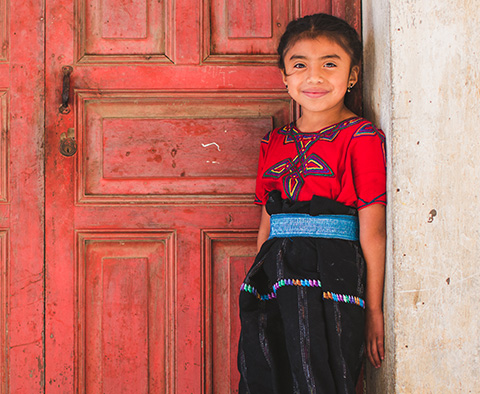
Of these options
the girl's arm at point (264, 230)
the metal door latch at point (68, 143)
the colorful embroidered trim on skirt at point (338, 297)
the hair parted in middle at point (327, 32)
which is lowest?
the colorful embroidered trim on skirt at point (338, 297)

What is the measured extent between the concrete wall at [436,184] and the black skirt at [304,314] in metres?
0.12

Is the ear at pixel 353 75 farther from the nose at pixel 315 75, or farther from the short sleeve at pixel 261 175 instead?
the short sleeve at pixel 261 175

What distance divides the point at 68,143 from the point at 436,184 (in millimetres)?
1214

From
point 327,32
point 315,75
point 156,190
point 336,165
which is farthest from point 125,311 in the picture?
point 327,32

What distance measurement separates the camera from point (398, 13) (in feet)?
4.38

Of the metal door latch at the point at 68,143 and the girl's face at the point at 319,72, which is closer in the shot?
the girl's face at the point at 319,72

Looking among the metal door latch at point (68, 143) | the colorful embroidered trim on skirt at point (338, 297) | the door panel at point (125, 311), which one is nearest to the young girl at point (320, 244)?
the colorful embroidered trim on skirt at point (338, 297)

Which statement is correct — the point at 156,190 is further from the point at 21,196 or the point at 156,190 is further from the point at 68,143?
the point at 21,196

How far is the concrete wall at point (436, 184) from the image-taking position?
1.33 meters

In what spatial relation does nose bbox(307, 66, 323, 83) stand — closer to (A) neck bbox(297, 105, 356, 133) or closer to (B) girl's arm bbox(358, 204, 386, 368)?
(A) neck bbox(297, 105, 356, 133)

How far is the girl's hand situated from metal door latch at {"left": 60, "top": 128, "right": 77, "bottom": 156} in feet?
3.68

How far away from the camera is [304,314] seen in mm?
1311

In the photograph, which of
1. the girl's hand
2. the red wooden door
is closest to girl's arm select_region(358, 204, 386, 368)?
the girl's hand

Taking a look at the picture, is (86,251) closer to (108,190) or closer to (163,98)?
(108,190)
